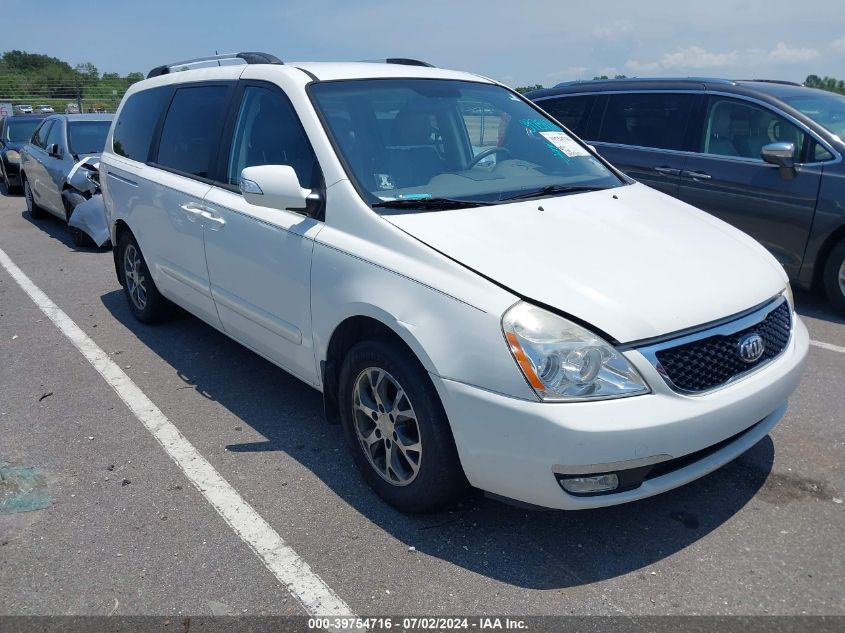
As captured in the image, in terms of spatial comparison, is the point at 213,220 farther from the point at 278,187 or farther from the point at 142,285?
the point at 142,285

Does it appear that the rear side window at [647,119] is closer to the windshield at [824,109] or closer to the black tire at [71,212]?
the windshield at [824,109]

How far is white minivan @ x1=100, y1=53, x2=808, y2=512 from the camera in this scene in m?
2.53

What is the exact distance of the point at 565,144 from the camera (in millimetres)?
4168

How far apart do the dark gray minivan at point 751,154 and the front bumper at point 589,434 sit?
348 cm

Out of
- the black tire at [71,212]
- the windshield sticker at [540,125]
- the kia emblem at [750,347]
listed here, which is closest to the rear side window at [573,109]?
Result: the windshield sticker at [540,125]

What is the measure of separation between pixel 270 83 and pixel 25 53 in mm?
59521

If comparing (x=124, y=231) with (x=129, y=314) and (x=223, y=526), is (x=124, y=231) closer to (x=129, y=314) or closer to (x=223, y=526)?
(x=129, y=314)

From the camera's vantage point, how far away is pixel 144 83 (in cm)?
553

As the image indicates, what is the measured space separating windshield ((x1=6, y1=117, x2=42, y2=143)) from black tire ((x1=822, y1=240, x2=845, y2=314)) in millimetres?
14817

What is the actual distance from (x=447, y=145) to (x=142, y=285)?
2.92 m

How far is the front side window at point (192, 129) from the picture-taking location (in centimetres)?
429

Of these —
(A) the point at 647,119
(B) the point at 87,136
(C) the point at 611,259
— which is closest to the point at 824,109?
(A) the point at 647,119

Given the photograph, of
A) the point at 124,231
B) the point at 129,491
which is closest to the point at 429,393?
the point at 129,491

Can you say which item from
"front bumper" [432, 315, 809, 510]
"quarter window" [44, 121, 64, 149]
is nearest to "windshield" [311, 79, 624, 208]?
"front bumper" [432, 315, 809, 510]
